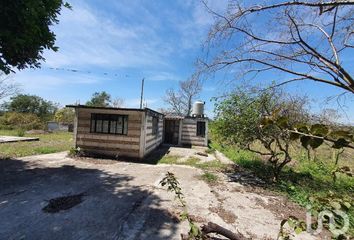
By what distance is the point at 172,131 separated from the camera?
2128 centimetres

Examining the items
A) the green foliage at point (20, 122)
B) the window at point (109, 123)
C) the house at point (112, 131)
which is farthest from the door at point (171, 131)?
the green foliage at point (20, 122)

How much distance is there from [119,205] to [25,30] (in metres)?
5.37

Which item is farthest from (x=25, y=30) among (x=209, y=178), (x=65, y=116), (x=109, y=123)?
(x=65, y=116)

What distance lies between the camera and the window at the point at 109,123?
12375 mm

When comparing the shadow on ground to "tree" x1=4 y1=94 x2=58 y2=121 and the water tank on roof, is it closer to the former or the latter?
the water tank on roof

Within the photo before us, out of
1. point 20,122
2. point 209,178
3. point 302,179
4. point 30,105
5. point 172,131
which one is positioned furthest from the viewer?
point 30,105

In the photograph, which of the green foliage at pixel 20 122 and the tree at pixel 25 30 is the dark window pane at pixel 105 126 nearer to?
the tree at pixel 25 30

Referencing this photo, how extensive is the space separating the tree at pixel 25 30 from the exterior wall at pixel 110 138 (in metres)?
4.64

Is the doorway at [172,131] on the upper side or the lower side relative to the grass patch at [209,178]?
upper

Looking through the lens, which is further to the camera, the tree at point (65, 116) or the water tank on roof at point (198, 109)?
the tree at point (65, 116)

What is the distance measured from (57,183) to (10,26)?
4.62 m

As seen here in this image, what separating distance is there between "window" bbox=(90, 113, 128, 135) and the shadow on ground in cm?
425

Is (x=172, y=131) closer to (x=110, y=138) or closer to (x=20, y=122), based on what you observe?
(x=110, y=138)

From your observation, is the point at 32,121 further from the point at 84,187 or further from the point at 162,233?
the point at 162,233
